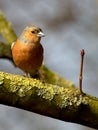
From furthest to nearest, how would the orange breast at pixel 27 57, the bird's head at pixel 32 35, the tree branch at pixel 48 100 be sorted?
the bird's head at pixel 32 35 → the orange breast at pixel 27 57 → the tree branch at pixel 48 100

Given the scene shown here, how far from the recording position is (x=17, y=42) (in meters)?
3.85

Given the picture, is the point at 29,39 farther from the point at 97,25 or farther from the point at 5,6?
the point at 5,6

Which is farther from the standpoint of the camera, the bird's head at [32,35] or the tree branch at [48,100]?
the bird's head at [32,35]

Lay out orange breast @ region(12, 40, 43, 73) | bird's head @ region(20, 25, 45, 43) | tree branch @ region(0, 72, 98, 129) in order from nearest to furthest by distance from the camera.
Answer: tree branch @ region(0, 72, 98, 129)
orange breast @ region(12, 40, 43, 73)
bird's head @ region(20, 25, 45, 43)

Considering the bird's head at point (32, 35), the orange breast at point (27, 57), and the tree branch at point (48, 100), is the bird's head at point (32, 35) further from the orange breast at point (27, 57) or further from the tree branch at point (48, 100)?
the tree branch at point (48, 100)

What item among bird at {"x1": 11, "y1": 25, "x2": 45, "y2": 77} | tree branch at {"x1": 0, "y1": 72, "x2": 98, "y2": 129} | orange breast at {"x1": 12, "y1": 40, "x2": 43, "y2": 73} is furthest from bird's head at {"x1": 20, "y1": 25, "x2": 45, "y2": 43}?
tree branch at {"x1": 0, "y1": 72, "x2": 98, "y2": 129}

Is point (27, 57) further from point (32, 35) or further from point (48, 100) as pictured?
point (48, 100)

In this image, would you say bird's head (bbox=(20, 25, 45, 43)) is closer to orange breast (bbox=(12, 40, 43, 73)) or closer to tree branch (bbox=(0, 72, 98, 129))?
orange breast (bbox=(12, 40, 43, 73))

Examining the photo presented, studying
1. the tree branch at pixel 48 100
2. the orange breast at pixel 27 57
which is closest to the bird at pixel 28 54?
the orange breast at pixel 27 57

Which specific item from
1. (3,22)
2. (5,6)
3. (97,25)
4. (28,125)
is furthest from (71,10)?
(3,22)

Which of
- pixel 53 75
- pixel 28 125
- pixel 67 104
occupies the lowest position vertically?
pixel 28 125

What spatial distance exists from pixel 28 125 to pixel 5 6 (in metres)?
1.72

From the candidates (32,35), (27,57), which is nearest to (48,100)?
(27,57)

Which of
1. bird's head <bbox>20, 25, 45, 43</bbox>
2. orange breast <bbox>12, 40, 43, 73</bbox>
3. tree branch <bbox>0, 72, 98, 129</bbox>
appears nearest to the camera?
tree branch <bbox>0, 72, 98, 129</bbox>
